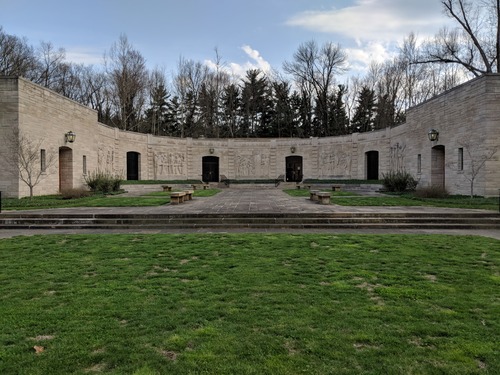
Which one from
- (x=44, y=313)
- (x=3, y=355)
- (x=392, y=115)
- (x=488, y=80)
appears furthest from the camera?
(x=392, y=115)

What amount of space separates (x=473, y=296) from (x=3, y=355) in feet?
16.0

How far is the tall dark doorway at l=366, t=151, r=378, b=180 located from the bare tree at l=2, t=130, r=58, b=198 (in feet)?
80.6

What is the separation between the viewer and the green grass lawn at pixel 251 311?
9.17ft

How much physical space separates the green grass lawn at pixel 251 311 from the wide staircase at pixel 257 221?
11.5ft

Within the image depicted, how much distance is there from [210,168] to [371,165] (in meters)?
14.8

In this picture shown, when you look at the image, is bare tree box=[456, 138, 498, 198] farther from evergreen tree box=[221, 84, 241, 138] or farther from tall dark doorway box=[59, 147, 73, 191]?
evergreen tree box=[221, 84, 241, 138]

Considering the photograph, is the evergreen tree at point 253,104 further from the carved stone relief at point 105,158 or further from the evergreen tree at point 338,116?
the carved stone relief at point 105,158

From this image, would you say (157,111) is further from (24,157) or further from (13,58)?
(24,157)

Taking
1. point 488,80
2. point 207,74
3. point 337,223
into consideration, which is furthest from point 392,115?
point 337,223

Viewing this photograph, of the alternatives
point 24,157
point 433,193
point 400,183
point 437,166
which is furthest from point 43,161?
point 437,166

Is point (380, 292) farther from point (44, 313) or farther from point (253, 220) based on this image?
point (253, 220)

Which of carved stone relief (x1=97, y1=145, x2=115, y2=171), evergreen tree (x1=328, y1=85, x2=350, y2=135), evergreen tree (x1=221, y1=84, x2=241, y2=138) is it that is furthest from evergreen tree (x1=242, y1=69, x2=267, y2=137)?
carved stone relief (x1=97, y1=145, x2=115, y2=171)

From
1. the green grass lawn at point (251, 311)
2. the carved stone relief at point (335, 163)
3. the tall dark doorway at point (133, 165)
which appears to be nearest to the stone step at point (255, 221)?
the green grass lawn at point (251, 311)

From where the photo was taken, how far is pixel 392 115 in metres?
40.0
